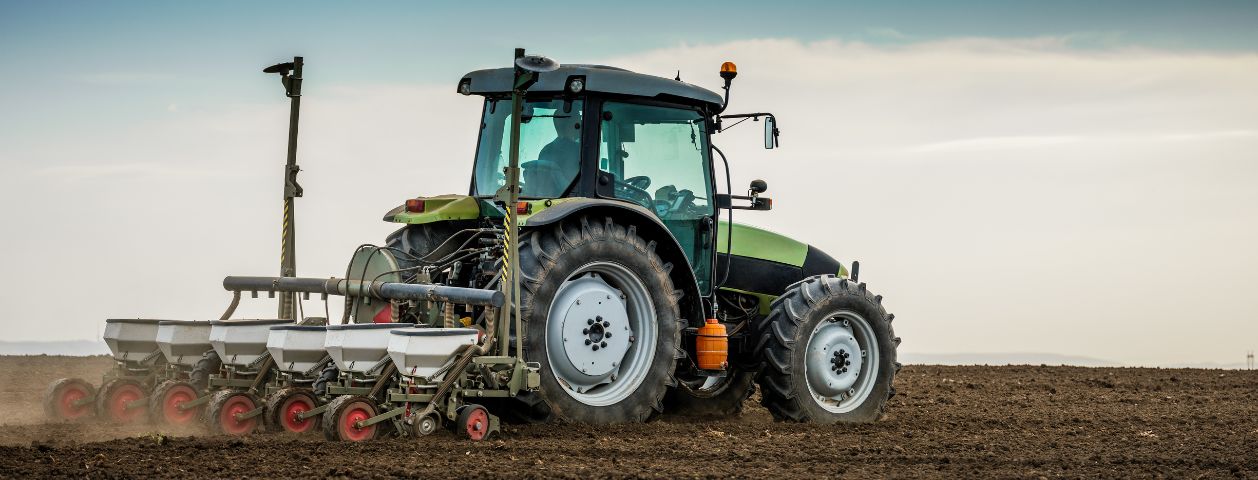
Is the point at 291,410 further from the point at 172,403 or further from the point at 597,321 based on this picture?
the point at 597,321

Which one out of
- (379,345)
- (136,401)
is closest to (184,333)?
(136,401)

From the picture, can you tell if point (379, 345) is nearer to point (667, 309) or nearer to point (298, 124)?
point (667, 309)

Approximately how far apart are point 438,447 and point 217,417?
161 cm

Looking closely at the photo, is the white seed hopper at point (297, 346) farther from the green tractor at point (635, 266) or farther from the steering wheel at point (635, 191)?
the steering wheel at point (635, 191)

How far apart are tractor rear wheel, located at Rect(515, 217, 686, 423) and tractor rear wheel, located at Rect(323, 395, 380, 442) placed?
1092mm

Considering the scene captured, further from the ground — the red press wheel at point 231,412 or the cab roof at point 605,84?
the cab roof at point 605,84

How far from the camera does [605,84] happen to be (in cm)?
945

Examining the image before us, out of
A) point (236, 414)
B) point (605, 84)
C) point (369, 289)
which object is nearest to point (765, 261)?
point (605, 84)

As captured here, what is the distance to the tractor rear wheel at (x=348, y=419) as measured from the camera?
781 centimetres

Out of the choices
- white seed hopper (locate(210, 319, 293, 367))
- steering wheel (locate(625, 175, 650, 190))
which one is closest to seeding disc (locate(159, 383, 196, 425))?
white seed hopper (locate(210, 319, 293, 367))

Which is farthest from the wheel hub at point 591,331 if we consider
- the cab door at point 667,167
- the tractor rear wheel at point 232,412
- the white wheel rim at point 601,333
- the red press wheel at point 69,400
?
the red press wheel at point 69,400

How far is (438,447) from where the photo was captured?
302 inches

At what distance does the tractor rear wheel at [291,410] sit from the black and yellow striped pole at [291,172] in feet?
6.41

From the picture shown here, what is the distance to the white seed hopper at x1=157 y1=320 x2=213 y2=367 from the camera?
30.9ft
